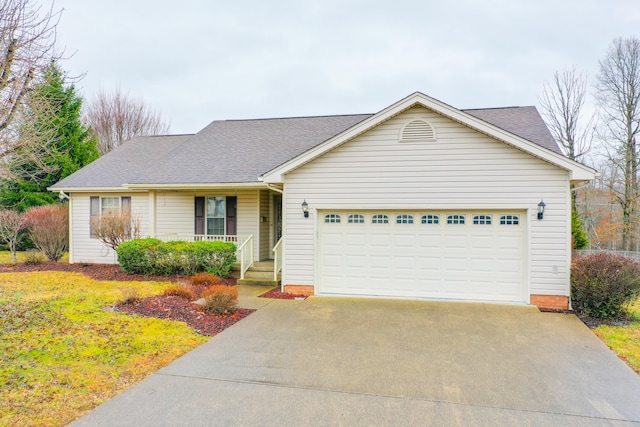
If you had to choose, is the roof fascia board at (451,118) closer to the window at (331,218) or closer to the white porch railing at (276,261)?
the window at (331,218)

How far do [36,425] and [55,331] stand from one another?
3042 mm

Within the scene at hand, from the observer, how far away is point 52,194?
1981 centimetres

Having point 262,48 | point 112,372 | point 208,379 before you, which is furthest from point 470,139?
point 262,48

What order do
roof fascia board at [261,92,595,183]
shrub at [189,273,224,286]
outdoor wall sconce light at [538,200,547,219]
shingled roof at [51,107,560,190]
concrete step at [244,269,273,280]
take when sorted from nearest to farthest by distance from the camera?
roof fascia board at [261,92,595,183] → outdoor wall sconce light at [538,200,547,219] → shrub at [189,273,224,286] → concrete step at [244,269,273,280] → shingled roof at [51,107,560,190]

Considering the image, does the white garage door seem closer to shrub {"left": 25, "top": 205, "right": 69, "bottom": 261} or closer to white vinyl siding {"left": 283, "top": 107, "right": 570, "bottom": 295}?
white vinyl siding {"left": 283, "top": 107, "right": 570, "bottom": 295}

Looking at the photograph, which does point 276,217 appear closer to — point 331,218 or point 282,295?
point 331,218

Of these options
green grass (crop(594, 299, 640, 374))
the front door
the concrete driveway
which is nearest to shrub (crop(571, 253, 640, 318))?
green grass (crop(594, 299, 640, 374))

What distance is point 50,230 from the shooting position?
44.8 ft

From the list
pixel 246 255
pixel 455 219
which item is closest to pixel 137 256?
pixel 246 255

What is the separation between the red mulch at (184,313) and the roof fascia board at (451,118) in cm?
339

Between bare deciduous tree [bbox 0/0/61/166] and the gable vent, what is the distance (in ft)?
22.5

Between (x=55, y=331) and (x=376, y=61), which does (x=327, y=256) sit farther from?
(x=376, y=61)

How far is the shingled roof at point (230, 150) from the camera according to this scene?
37.3ft

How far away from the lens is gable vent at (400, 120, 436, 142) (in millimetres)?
8320
